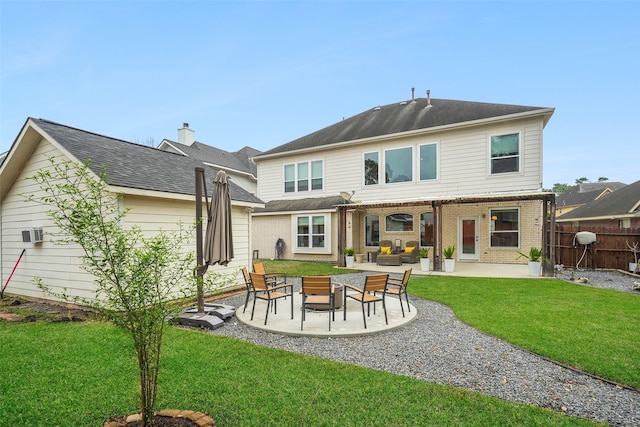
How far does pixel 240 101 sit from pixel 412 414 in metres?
24.2

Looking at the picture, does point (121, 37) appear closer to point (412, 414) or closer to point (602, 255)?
point (412, 414)

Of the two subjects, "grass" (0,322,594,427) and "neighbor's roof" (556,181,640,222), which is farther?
"neighbor's roof" (556,181,640,222)

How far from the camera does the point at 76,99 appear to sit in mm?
20469

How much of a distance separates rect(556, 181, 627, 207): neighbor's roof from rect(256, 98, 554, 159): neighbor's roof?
34112 millimetres

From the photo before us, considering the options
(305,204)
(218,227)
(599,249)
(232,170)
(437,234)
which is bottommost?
(599,249)

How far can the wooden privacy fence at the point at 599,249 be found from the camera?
13039 mm

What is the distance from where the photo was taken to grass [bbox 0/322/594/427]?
3037 mm

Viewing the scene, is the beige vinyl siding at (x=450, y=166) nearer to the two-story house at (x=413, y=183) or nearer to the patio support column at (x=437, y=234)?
the two-story house at (x=413, y=183)

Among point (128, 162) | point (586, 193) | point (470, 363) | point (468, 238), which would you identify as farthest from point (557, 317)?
point (586, 193)

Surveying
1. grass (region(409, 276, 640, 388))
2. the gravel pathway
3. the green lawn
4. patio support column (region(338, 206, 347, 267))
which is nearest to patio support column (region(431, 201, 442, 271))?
grass (region(409, 276, 640, 388))

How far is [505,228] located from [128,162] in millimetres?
15521

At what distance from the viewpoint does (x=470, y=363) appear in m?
4.43

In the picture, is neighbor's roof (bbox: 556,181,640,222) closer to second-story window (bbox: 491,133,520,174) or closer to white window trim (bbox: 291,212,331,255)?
second-story window (bbox: 491,133,520,174)

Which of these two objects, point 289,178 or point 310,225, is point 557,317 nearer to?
point 310,225
